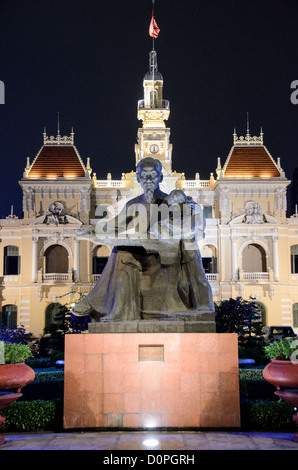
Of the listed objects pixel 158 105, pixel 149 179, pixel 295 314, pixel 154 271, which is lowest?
pixel 295 314

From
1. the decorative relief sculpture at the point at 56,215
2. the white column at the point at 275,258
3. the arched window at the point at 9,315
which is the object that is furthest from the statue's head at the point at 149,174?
the arched window at the point at 9,315

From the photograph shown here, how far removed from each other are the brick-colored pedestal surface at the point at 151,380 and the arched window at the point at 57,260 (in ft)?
99.3

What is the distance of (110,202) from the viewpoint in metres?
37.1

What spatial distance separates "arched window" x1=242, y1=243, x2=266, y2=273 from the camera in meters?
35.9

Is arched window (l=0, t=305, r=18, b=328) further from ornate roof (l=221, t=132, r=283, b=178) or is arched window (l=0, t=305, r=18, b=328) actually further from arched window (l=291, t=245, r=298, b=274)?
arched window (l=291, t=245, r=298, b=274)

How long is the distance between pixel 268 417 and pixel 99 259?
1173 inches

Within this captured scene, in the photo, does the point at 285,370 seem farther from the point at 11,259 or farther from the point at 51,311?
the point at 11,259

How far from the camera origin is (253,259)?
3603cm

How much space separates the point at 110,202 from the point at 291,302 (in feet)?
49.1

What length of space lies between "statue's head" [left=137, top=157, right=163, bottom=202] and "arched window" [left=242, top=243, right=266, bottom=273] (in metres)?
29.9

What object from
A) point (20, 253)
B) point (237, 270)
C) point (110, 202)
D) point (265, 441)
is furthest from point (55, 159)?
point (265, 441)

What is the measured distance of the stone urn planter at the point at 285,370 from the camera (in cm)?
568

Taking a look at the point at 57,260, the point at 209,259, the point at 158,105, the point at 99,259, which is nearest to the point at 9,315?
the point at 57,260
